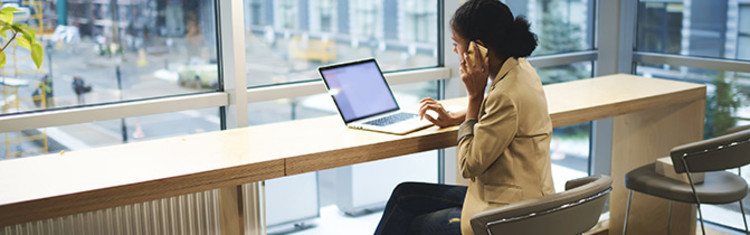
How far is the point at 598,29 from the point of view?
162 inches

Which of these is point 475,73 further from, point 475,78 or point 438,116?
point 438,116

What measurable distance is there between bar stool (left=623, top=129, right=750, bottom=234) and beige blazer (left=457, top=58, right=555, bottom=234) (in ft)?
2.28

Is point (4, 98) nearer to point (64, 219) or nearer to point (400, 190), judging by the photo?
point (64, 219)

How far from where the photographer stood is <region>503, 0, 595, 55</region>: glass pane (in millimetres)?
3908

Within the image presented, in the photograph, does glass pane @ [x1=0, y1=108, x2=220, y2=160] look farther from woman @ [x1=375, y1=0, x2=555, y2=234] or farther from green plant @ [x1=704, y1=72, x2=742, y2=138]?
green plant @ [x1=704, y1=72, x2=742, y2=138]

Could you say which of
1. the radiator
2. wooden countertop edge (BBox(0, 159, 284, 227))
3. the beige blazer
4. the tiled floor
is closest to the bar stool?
the beige blazer

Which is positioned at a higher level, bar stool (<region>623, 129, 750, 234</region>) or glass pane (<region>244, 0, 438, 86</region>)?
glass pane (<region>244, 0, 438, 86</region>)

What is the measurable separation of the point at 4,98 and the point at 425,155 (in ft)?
6.38

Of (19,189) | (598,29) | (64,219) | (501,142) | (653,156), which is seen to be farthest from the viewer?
(598,29)

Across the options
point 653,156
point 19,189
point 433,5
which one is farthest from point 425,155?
point 19,189

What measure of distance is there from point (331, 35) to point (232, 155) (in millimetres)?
1213

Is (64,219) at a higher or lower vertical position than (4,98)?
lower

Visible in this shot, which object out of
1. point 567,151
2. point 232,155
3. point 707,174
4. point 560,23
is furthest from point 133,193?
point 567,151

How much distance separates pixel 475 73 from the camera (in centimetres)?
217
